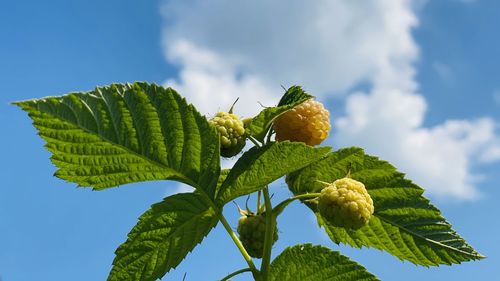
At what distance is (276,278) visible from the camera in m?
1.96

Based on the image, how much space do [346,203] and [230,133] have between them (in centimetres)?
38

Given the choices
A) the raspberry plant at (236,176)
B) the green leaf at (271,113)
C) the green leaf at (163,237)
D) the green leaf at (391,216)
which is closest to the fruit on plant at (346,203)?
the raspberry plant at (236,176)

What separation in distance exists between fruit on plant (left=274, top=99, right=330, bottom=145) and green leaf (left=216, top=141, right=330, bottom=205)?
0.15 m

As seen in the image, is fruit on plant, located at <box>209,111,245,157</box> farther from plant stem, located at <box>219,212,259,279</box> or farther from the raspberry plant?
plant stem, located at <box>219,212,259,279</box>

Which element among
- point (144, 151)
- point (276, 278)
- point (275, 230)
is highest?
point (144, 151)

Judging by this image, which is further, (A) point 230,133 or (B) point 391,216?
(B) point 391,216

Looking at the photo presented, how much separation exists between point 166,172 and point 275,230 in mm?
361

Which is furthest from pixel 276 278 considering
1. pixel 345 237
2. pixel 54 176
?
pixel 54 176

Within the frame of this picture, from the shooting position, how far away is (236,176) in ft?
6.19

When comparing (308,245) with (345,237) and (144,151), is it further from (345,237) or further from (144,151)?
(144,151)

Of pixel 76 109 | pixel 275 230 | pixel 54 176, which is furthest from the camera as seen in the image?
pixel 275 230

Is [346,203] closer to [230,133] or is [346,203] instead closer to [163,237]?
[230,133]

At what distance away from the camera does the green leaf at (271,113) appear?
6.25 feet

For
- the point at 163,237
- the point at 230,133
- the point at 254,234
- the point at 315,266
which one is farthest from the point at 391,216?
the point at 163,237
